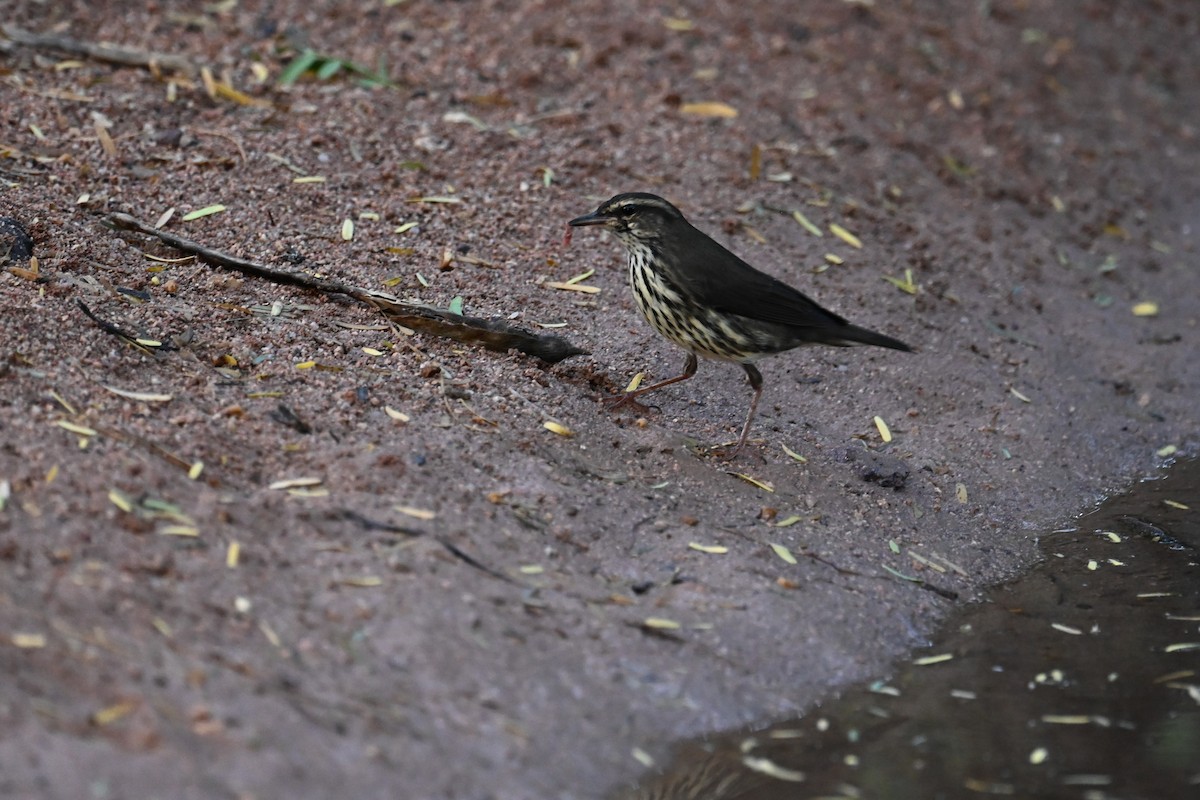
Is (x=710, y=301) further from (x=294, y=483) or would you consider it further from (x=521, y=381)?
(x=294, y=483)

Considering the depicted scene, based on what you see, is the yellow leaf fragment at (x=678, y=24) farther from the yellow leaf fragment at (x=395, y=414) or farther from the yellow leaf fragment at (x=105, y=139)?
the yellow leaf fragment at (x=395, y=414)

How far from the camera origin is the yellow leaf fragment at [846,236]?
30.6 feet

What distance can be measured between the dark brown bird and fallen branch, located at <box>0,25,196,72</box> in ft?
13.1

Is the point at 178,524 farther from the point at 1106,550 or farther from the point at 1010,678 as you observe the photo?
the point at 1106,550

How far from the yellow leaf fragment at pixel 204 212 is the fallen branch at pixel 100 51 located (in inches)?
76.8

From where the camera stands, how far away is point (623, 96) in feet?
33.7

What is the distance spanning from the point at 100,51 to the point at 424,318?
383 cm

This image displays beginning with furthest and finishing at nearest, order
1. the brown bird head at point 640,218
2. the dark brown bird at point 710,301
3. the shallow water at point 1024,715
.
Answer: the brown bird head at point 640,218
the dark brown bird at point 710,301
the shallow water at point 1024,715

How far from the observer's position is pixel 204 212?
26.0ft

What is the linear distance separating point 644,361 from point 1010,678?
2.93 meters

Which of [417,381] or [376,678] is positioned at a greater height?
[417,381]

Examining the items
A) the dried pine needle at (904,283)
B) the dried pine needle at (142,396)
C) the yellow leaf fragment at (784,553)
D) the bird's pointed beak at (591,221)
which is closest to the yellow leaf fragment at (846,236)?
the dried pine needle at (904,283)

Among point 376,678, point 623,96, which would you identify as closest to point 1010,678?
point 376,678

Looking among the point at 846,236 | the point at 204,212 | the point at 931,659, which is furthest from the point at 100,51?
the point at 931,659
